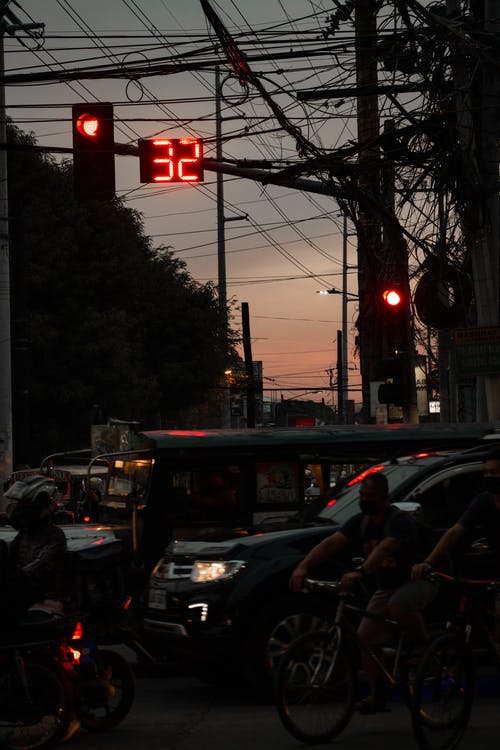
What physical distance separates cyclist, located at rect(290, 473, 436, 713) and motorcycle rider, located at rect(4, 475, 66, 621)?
5.21 ft

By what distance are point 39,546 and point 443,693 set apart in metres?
2.82

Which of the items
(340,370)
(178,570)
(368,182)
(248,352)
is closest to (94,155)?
(368,182)

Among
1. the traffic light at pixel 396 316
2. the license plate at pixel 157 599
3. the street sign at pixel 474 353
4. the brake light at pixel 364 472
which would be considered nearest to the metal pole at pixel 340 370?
the traffic light at pixel 396 316

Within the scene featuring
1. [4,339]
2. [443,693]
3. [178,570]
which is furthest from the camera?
[4,339]

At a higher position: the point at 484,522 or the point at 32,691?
the point at 484,522

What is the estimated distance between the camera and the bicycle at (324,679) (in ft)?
25.4

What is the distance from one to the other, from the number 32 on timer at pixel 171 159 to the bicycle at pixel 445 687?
999cm

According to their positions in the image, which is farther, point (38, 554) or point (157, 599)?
point (157, 599)

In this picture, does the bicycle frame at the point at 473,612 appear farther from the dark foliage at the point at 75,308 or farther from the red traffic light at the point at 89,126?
the dark foliage at the point at 75,308

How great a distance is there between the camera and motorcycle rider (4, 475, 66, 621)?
8.31 metres

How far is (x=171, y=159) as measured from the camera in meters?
17.0

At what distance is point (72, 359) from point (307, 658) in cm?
3620

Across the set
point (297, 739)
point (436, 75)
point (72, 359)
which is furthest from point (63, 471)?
point (297, 739)

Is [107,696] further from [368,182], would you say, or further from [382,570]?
[368,182]
